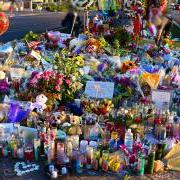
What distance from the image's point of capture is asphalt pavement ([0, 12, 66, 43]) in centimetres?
1674

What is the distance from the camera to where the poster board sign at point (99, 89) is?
908 centimetres

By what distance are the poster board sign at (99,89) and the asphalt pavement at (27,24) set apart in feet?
23.3

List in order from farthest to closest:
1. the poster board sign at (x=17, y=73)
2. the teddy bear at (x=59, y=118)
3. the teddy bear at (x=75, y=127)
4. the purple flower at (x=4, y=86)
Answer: the poster board sign at (x=17, y=73)
the purple flower at (x=4, y=86)
the teddy bear at (x=59, y=118)
the teddy bear at (x=75, y=127)

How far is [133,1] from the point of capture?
16.6m

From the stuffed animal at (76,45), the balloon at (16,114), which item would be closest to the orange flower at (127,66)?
the stuffed animal at (76,45)

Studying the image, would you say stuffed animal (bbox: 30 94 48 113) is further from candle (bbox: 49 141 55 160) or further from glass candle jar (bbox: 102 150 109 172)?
glass candle jar (bbox: 102 150 109 172)

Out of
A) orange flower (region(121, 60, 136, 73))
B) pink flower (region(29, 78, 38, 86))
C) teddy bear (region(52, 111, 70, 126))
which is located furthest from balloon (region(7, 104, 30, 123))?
orange flower (region(121, 60, 136, 73))

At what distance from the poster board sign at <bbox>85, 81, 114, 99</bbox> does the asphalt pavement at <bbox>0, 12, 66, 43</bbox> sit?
7101 mm

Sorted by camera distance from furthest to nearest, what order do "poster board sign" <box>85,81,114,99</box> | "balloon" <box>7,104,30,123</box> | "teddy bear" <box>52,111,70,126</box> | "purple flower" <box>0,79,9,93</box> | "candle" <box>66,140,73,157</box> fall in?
"purple flower" <box>0,79,9,93</box>, "poster board sign" <box>85,81,114,99</box>, "balloon" <box>7,104,30,123</box>, "teddy bear" <box>52,111,70,126</box>, "candle" <box>66,140,73,157</box>

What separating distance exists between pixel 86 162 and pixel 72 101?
204cm

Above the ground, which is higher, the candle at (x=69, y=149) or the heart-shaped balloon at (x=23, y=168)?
the candle at (x=69, y=149)

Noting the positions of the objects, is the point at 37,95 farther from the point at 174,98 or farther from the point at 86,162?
the point at 174,98

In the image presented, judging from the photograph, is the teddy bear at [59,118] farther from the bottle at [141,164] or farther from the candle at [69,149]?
the bottle at [141,164]

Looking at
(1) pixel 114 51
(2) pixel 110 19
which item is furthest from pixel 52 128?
(2) pixel 110 19
